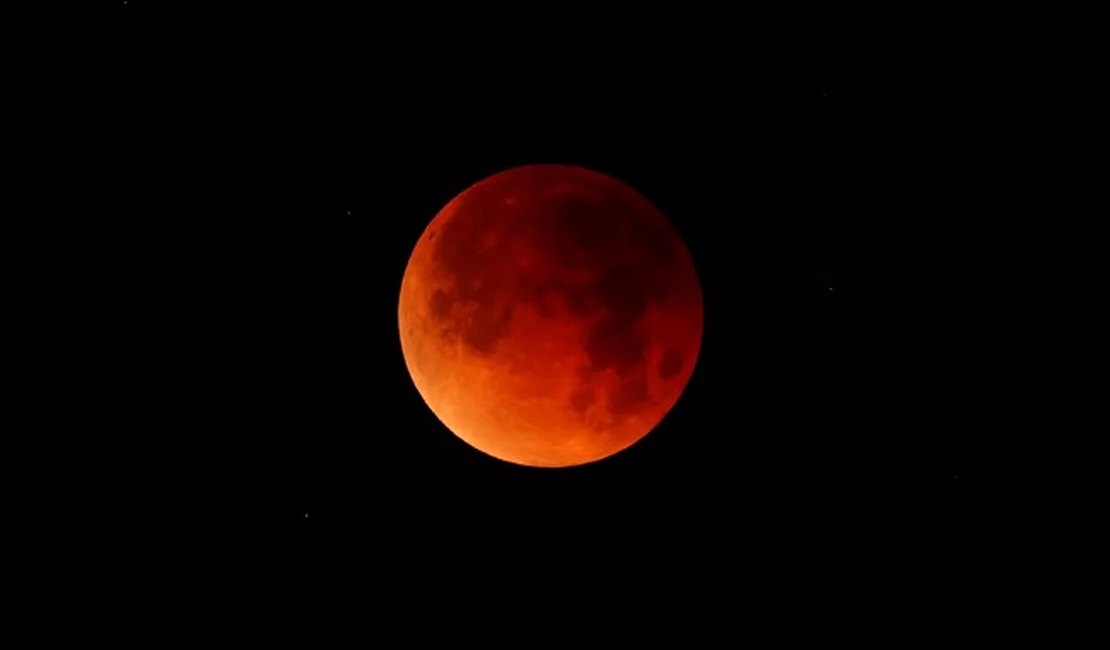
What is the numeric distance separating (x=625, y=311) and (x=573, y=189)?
0.50 m

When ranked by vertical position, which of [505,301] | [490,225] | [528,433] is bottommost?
[528,433]

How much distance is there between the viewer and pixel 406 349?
3662 mm

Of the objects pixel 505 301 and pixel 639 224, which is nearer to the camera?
pixel 505 301

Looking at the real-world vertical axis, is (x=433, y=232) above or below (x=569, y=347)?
above

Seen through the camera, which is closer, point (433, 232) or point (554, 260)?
point (554, 260)

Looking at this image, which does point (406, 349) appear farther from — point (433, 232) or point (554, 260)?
point (554, 260)

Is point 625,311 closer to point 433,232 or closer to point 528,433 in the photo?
point 528,433

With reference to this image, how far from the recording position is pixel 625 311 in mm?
3322

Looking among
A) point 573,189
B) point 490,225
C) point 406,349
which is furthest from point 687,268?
point 406,349

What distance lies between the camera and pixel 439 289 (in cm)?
341

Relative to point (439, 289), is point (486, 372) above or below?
below

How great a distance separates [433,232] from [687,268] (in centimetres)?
97

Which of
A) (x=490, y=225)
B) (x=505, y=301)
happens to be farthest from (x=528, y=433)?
(x=490, y=225)

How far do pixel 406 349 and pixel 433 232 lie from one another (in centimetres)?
45
